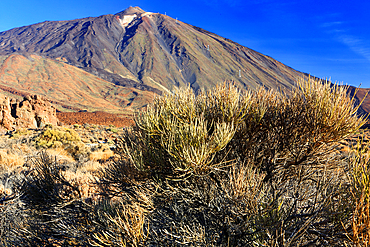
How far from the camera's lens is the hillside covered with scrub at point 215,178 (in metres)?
2.64

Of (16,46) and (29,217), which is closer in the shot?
(29,217)

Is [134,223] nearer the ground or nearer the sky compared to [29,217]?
nearer the sky

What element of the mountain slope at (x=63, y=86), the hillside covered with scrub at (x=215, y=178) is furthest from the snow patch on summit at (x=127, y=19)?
the hillside covered with scrub at (x=215, y=178)

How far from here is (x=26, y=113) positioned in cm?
1641

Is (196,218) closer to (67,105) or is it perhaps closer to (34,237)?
(34,237)

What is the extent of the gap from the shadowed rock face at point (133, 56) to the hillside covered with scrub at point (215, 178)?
6698 cm

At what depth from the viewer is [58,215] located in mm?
3908

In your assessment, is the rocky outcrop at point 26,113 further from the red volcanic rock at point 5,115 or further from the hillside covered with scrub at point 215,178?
the hillside covered with scrub at point 215,178

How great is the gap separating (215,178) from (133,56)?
475 feet

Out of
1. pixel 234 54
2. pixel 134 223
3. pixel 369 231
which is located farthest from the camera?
pixel 234 54

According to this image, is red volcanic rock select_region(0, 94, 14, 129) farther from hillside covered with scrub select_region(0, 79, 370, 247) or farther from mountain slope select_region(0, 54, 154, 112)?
mountain slope select_region(0, 54, 154, 112)

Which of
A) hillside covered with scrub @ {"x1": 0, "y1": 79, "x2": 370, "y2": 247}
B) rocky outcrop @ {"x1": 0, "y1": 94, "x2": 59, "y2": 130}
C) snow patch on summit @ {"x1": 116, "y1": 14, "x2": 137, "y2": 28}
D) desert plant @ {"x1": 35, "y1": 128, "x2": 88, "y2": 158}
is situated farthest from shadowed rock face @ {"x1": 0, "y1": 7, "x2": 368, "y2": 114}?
hillside covered with scrub @ {"x1": 0, "y1": 79, "x2": 370, "y2": 247}

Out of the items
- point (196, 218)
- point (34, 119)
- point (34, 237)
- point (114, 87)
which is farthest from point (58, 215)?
point (114, 87)

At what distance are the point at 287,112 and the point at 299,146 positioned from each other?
60 cm
